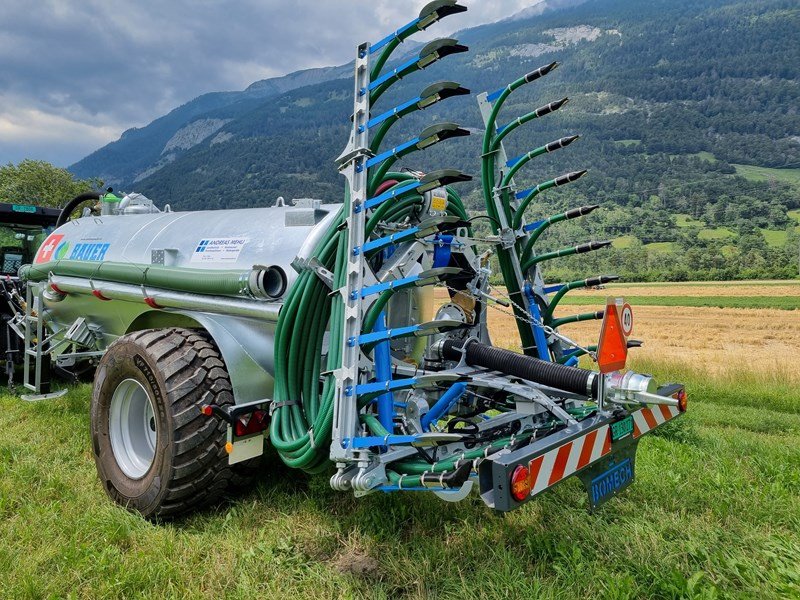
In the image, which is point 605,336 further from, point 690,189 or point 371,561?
point 690,189

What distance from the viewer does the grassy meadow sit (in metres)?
2.42

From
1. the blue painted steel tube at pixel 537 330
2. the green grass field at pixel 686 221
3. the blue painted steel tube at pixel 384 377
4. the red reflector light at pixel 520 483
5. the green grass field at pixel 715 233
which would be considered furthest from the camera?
the green grass field at pixel 686 221

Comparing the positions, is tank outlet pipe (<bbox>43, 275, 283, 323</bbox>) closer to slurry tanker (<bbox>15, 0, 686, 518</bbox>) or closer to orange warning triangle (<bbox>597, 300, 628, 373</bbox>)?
slurry tanker (<bbox>15, 0, 686, 518</bbox>)

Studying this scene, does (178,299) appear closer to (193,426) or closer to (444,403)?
(193,426)

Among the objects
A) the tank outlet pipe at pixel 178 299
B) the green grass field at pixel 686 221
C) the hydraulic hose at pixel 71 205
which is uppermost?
the green grass field at pixel 686 221

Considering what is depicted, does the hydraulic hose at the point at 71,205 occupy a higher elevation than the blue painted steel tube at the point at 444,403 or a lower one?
higher

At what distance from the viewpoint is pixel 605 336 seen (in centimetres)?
244

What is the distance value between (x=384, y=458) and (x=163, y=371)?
1356 millimetres

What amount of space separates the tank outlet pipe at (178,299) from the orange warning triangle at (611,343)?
1.62 m

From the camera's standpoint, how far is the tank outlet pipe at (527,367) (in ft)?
9.12

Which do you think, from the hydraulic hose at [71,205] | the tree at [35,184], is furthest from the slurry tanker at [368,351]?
the tree at [35,184]

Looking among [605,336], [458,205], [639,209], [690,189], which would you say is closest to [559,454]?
[605,336]

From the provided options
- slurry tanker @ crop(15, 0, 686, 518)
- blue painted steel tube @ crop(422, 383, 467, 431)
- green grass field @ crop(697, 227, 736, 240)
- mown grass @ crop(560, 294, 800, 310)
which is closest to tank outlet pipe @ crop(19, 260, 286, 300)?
slurry tanker @ crop(15, 0, 686, 518)

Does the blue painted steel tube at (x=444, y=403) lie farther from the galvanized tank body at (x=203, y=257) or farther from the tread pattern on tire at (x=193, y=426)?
the tread pattern on tire at (x=193, y=426)
